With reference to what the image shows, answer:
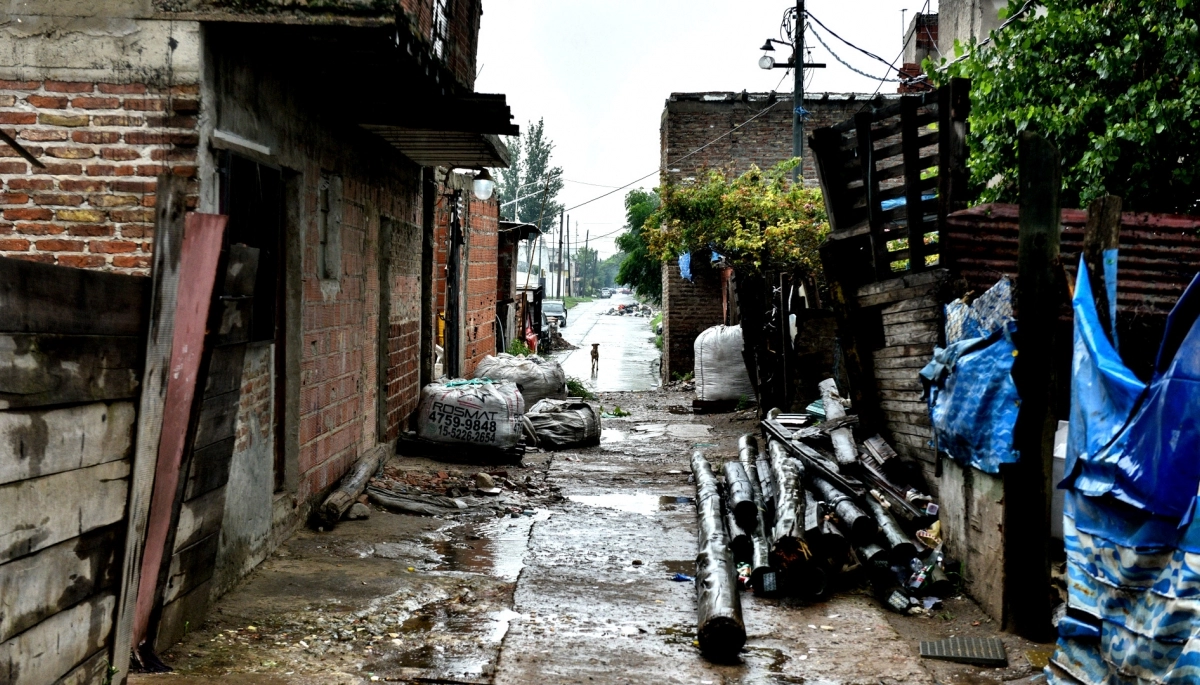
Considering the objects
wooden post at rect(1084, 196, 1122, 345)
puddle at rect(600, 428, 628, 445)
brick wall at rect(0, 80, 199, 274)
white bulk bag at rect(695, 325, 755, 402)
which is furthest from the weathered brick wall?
wooden post at rect(1084, 196, 1122, 345)

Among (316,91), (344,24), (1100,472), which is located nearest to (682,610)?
(1100,472)

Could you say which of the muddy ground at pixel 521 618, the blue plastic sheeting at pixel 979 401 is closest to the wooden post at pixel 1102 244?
the blue plastic sheeting at pixel 979 401

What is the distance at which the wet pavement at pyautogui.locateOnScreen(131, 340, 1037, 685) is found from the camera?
16.0 ft

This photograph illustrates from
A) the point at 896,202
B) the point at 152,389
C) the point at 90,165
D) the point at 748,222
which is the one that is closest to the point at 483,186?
the point at 748,222

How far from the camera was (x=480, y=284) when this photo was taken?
58.2 ft

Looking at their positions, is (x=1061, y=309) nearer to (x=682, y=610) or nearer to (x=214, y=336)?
(x=682, y=610)

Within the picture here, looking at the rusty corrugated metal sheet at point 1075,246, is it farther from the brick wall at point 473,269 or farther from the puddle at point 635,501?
the brick wall at point 473,269

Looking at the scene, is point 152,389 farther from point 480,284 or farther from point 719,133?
point 719,133

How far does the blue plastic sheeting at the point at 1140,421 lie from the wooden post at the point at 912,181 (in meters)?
2.72

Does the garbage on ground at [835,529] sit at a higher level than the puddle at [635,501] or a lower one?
higher

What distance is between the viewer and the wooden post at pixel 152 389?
3668 millimetres

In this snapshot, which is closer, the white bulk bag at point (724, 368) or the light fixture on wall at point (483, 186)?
the light fixture on wall at point (483, 186)

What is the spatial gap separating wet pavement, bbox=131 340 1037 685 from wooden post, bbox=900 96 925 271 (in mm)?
2504

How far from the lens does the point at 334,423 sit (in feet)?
26.7
